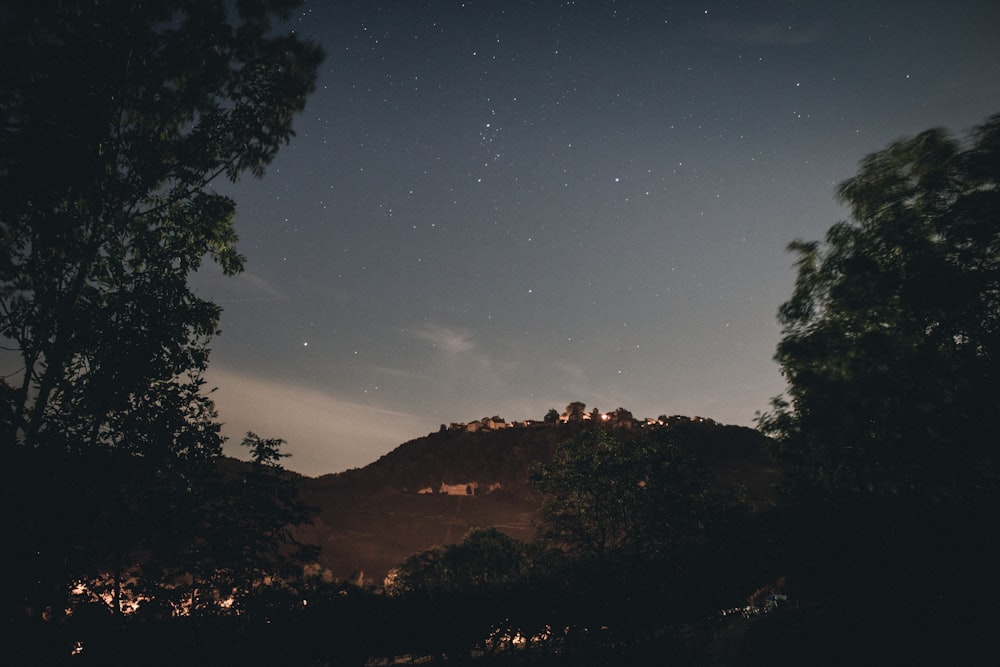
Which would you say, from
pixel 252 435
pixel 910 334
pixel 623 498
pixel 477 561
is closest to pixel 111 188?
pixel 252 435

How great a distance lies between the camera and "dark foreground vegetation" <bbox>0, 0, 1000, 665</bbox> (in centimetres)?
643

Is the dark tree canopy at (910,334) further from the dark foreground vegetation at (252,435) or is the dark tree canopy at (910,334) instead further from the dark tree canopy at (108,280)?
the dark tree canopy at (108,280)

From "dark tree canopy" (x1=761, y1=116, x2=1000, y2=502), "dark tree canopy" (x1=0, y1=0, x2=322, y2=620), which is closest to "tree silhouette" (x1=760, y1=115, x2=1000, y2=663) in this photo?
"dark tree canopy" (x1=761, y1=116, x2=1000, y2=502)

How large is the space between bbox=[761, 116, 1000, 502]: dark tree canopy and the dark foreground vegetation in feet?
0.17

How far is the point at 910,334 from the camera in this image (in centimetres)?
1085

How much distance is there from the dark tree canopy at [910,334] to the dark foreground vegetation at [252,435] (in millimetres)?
52

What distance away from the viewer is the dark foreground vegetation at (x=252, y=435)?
643cm

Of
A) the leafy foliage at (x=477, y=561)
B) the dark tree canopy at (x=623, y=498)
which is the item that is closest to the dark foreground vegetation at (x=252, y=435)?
the dark tree canopy at (x=623, y=498)

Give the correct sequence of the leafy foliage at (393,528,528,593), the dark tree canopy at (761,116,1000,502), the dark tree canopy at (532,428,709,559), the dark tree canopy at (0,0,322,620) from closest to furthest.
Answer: the dark tree canopy at (0,0,322,620) < the dark tree canopy at (761,116,1000,502) < the dark tree canopy at (532,428,709,559) < the leafy foliage at (393,528,528,593)

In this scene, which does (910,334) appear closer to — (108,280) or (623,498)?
(108,280)

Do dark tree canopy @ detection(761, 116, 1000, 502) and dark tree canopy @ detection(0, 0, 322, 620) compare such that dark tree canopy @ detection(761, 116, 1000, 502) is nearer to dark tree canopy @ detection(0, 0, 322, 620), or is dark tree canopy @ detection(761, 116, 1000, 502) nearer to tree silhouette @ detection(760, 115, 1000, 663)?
tree silhouette @ detection(760, 115, 1000, 663)

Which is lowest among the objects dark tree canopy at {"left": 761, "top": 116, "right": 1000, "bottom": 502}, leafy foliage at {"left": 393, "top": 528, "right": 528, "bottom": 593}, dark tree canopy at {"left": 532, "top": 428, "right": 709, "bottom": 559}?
leafy foliage at {"left": 393, "top": 528, "right": 528, "bottom": 593}

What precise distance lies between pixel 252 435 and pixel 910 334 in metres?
14.0

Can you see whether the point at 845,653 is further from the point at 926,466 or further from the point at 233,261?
the point at 233,261
